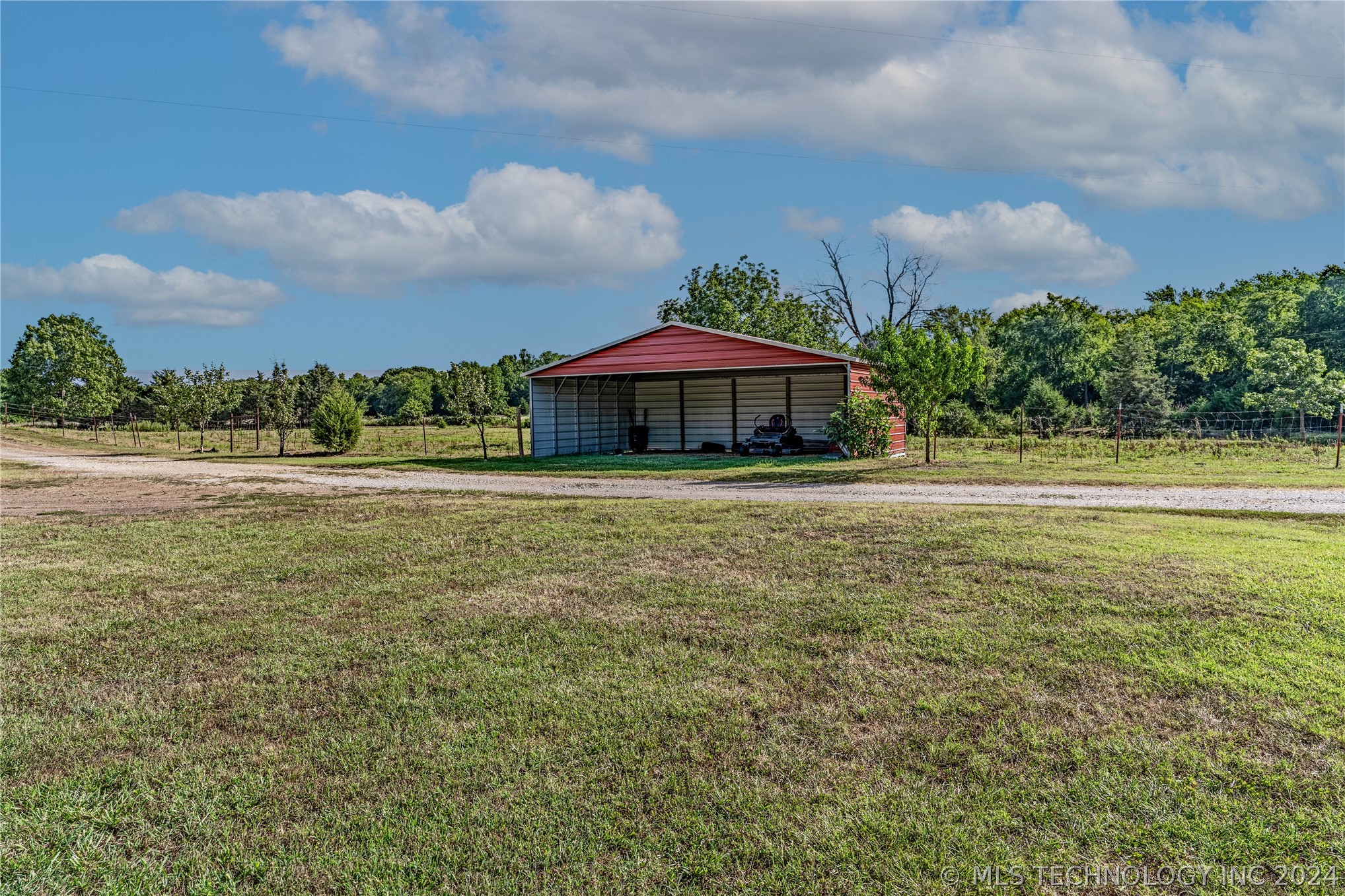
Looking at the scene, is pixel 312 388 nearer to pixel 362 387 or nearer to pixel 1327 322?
pixel 362 387

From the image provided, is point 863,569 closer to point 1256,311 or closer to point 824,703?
point 824,703

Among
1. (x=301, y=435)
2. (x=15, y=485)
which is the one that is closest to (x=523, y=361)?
(x=301, y=435)

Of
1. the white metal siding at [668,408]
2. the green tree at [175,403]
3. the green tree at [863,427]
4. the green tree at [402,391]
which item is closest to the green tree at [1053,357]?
the white metal siding at [668,408]

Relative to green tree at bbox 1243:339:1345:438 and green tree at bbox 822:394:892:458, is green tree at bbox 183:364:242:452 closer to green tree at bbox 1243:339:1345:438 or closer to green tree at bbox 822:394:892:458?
green tree at bbox 822:394:892:458

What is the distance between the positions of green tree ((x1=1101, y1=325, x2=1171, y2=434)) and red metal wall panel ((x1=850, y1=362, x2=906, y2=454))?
18.3 m

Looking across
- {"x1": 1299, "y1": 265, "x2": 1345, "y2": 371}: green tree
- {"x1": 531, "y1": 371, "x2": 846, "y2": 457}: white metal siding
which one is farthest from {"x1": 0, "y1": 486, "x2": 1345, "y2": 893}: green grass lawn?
{"x1": 1299, "y1": 265, "x2": 1345, "y2": 371}: green tree

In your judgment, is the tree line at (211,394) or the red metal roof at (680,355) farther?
the tree line at (211,394)

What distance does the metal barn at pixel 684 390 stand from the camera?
22891mm

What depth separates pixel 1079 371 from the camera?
44.9 m

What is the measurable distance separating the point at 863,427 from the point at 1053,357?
1194 inches

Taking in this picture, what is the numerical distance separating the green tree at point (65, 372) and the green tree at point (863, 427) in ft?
140

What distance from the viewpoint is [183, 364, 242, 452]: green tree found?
32.9 m

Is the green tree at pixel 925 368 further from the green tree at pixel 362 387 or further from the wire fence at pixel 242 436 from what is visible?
the green tree at pixel 362 387

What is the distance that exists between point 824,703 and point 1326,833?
2.07 metres
